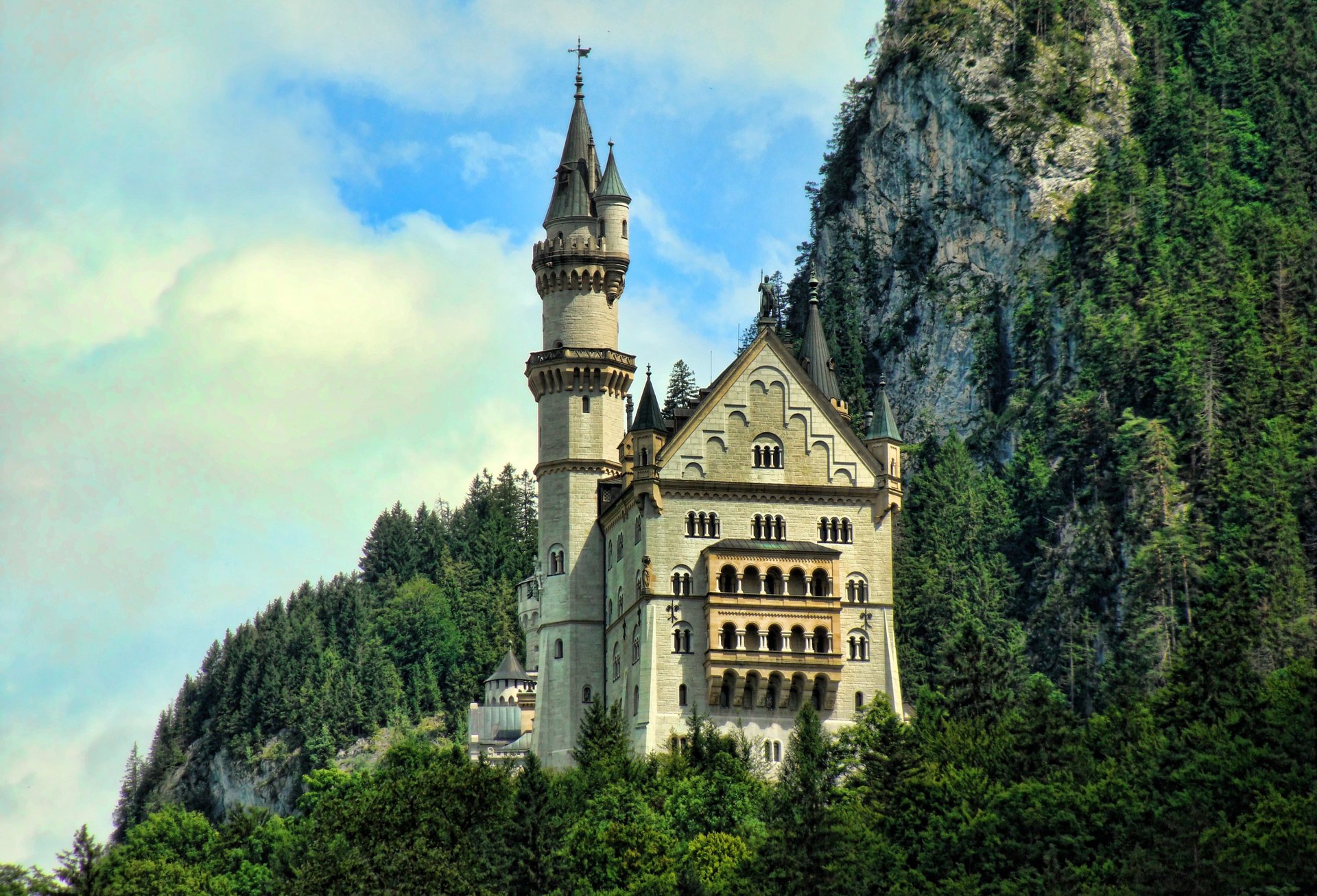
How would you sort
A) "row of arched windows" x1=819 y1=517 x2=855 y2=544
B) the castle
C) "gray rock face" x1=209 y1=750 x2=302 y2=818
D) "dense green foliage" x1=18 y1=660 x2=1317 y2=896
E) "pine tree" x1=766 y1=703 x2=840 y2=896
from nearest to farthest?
"dense green foliage" x1=18 y1=660 x2=1317 y2=896
"pine tree" x1=766 y1=703 x2=840 y2=896
the castle
"row of arched windows" x1=819 y1=517 x2=855 y2=544
"gray rock face" x1=209 y1=750 x2=302 y2=818

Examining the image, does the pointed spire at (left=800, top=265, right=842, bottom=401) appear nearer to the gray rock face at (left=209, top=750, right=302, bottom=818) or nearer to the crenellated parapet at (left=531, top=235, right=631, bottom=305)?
the crenellated parapet at (left=531, top=235, right=631, bottom=305)

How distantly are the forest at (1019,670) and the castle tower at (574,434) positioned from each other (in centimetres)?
660

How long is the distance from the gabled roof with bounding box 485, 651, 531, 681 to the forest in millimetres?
5908

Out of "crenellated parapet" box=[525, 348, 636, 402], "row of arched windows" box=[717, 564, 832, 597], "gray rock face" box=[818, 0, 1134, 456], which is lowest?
"row of arched windows" box=[717, 564, 832, 597]

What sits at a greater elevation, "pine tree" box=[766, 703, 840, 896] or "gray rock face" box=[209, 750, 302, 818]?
"gray rock face" box=[209, 750, 302, 818]

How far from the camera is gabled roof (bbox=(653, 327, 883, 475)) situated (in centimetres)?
11675

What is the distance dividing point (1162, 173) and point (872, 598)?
266 feet

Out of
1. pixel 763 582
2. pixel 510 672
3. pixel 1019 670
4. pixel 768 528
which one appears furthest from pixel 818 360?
pixel 510 672

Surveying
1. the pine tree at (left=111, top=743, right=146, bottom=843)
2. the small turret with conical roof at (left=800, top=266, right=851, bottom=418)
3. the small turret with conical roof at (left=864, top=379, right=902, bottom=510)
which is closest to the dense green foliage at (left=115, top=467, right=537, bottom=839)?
the pine tree at (left=111, top=743, right=146, bottom=843)

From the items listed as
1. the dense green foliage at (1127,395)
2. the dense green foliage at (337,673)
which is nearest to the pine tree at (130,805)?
the dense green foliage at (337,673)

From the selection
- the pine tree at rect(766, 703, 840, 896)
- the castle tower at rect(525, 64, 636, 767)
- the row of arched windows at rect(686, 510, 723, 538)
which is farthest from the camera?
the castle tower at rect(525, 64, 636, 767)

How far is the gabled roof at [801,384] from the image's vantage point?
11675cm

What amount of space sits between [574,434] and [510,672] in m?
38.4

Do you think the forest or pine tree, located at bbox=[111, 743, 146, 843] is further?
pine tree, located at bbox=[111, 743, 146, 843]
